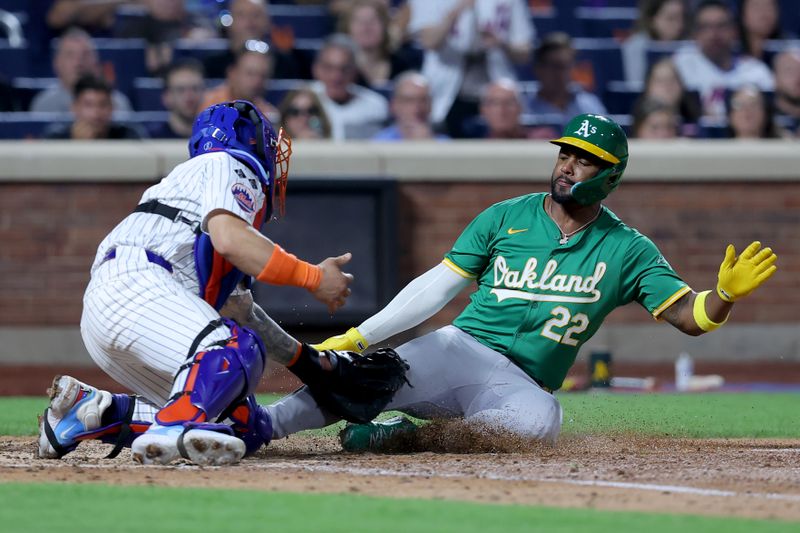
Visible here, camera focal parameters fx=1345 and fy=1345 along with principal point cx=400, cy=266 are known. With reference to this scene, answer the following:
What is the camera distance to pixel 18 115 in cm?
1207

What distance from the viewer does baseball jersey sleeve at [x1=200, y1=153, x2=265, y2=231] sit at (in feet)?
16.5

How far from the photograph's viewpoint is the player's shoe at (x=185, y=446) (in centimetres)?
479

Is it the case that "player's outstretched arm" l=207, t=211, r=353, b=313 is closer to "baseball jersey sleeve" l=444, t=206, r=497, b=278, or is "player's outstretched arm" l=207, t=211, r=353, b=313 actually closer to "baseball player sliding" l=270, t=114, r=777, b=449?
"baseball player sliding" l=270, t=114, r=777, b=449

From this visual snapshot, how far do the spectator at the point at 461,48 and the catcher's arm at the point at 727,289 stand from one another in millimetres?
6915

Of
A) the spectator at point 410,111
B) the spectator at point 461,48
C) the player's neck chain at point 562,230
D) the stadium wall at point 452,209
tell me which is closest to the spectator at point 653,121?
the stadium wall at point 452,209

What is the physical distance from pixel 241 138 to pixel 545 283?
1.56 meters

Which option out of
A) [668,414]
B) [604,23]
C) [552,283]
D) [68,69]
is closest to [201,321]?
[552,283]

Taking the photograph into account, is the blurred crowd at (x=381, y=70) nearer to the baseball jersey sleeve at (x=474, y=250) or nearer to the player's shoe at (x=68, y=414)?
the baseball jersey sleeve at (x=474, y=250)

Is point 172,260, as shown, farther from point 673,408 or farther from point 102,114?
point 102,114

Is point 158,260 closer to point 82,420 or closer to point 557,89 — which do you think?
point 82,420

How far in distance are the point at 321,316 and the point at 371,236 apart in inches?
36.1

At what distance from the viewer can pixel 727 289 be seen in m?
5.72

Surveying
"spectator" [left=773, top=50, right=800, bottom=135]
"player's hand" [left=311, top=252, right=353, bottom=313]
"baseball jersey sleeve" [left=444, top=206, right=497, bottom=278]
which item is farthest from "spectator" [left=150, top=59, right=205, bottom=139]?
"player's hand" [left=311, top=252, right=353, bottom=313]

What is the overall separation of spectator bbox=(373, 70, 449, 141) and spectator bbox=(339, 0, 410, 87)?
0.23 meters
